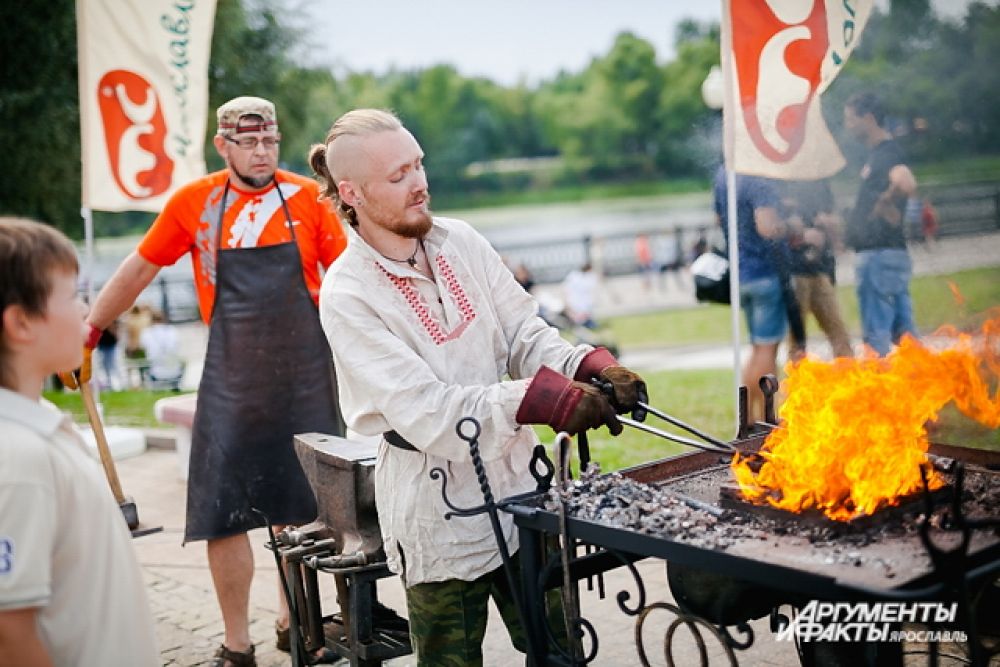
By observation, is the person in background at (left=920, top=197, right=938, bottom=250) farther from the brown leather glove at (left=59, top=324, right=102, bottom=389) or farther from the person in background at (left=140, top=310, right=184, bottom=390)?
the brown leather glove at (left=59, top=324, right=102, bottom=389)

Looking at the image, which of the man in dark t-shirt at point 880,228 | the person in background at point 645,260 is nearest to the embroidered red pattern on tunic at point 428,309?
the man in dark t-shirt at point 880,228

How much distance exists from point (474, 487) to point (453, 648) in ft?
1.50

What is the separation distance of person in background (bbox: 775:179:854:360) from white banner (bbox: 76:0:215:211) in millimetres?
3706

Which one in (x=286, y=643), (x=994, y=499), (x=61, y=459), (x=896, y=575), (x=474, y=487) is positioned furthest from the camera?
(x=286, y=643)

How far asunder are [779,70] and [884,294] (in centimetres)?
200

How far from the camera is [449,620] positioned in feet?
9.48

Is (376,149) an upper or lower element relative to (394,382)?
upper

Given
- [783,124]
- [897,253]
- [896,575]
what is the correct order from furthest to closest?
[897,253] → [783,124] → [896,575]

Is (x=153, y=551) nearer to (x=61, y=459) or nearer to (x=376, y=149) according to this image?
(x=376, y=149)

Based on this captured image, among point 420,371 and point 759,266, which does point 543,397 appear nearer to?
point 420,371

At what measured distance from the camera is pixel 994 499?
260 centimetres

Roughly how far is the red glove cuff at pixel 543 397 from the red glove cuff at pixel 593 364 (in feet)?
0.93

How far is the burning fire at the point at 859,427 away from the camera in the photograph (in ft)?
8.33

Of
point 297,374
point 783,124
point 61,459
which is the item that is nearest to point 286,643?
point 297,374
